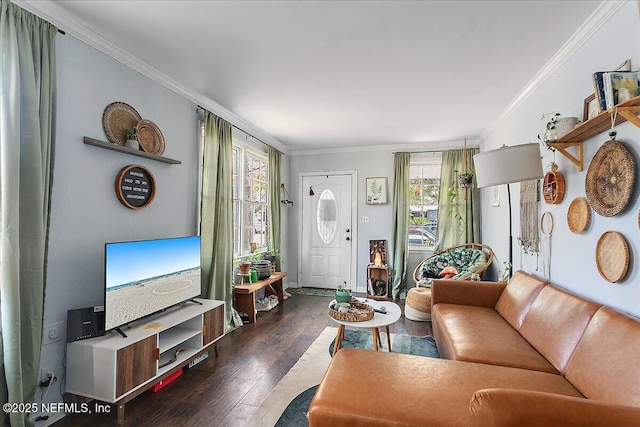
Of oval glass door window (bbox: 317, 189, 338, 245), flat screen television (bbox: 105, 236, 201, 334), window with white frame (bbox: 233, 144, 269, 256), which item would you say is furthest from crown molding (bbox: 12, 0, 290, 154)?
oval glass door window (bbox: 317, 189, 338, 245)

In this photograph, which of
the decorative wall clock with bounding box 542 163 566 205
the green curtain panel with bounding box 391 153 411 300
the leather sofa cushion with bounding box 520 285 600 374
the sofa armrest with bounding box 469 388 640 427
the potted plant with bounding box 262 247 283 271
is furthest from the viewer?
the green curtain panel with bounding box 391 153 411 300

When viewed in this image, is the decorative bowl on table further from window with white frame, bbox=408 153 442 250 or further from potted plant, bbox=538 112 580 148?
window with white frame, bbox=408 153 442 250

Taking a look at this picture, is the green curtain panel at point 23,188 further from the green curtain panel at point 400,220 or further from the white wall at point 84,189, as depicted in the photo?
the green curtain panel at point 400,220

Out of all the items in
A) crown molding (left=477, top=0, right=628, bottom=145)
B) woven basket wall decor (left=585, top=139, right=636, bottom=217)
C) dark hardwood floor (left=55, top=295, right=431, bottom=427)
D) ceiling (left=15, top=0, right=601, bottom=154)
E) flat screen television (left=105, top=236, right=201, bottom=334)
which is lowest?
dark hardwood floor (left=55, top=295, right=431, bottom=427)

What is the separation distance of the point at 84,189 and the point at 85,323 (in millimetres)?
887

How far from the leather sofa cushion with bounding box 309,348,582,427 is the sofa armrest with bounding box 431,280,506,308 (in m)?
1.37

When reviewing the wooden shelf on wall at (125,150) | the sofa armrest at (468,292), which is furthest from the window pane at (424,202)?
the wooden shelf on wall at (125,150)

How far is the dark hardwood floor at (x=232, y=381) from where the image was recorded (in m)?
1.94

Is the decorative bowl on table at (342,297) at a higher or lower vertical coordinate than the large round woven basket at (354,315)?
higher

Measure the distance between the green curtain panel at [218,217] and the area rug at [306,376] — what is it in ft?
3.67

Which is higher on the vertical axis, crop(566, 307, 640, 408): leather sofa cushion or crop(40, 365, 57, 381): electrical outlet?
crop(566, 307, 640, 408): leather sofa cushion

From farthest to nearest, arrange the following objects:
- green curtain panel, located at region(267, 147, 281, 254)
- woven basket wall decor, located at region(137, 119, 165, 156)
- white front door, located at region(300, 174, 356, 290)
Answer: white front door, located at region(300, 174, 356, 290), green curtain panel, located at region(267, 147, 281, 254), woven basket wall decor, located at region(137, 119, 165, 156)

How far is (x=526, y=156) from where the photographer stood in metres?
2.20

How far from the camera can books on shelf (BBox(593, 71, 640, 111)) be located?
1.48 meters
